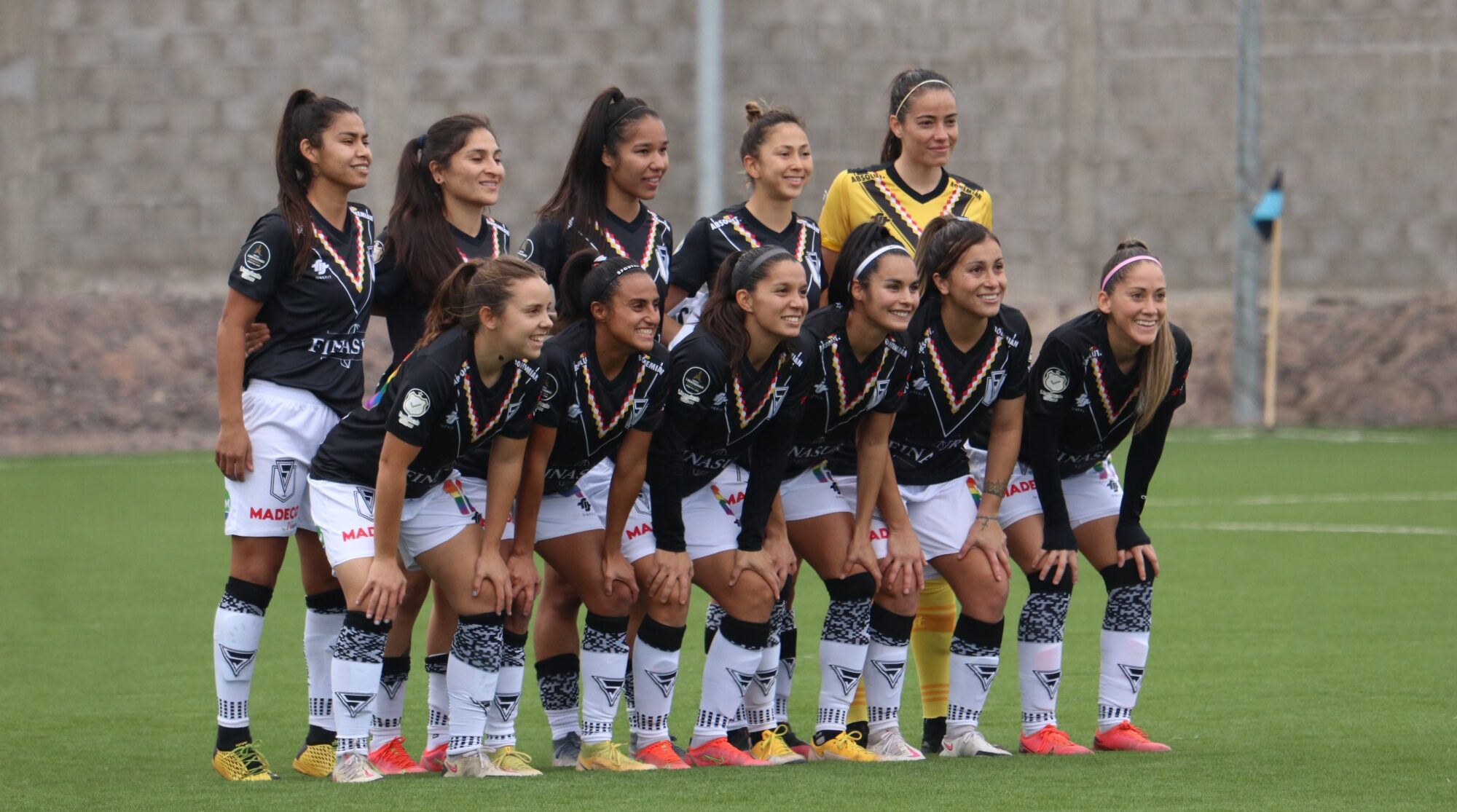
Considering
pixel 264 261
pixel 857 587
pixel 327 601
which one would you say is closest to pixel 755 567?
pixel 857 587

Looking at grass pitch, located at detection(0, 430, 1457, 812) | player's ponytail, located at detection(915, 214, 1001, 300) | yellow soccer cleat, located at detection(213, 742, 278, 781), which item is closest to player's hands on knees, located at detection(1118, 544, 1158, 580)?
grass pitch, located at detection(0, 430, 1457, 812)

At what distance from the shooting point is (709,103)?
62.5ft

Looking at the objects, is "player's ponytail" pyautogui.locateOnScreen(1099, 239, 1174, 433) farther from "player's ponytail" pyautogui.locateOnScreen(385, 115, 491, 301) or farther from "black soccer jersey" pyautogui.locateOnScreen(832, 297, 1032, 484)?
"player's ponytail" pyautogui.locateOnScreen(385, 115, 491, 301)

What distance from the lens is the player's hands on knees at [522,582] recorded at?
16.9 ft

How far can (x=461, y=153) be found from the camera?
217 inches

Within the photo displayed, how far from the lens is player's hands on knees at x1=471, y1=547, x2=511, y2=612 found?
5.01 meters

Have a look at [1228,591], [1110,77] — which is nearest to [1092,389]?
[1228,591]

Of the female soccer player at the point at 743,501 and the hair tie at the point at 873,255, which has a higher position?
the hair tie at the point at 873,255

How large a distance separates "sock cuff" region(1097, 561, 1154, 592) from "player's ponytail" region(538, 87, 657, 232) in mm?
1852

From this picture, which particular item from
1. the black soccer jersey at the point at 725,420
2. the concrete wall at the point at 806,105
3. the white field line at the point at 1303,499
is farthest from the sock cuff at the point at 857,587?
the concrete wall at the point at 806,105

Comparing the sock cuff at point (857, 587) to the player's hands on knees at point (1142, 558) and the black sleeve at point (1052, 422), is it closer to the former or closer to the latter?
the black sleeve at point (1052, 422)

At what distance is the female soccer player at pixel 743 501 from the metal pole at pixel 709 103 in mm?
13644

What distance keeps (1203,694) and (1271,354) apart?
13.4 metres

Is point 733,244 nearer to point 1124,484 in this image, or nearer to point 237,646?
point 1124,484
